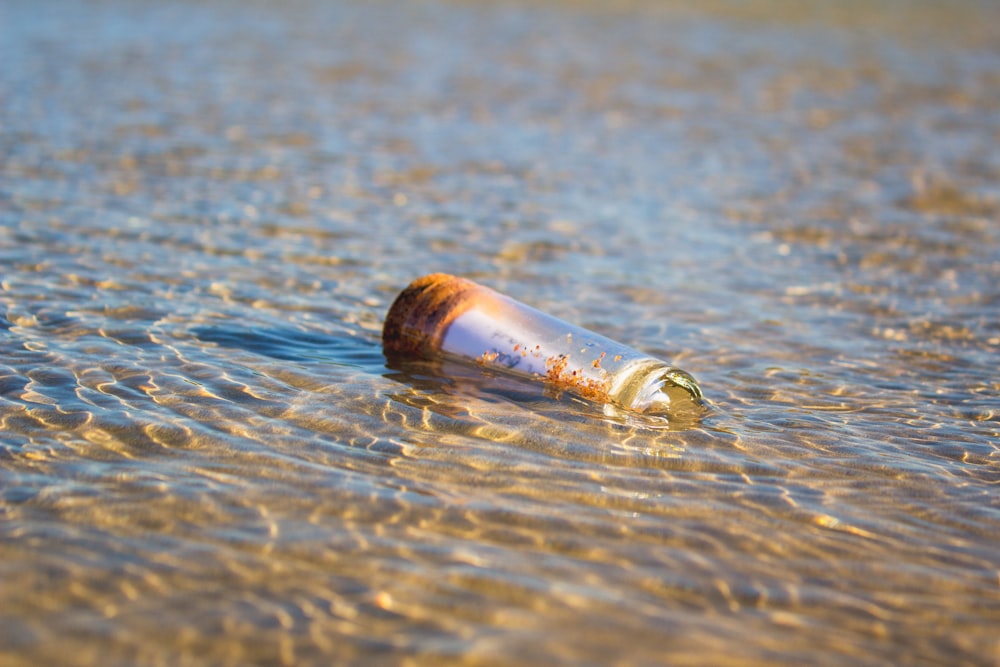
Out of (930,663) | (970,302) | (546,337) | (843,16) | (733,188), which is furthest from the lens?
(843,16)

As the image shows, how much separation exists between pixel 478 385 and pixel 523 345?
0.24 m

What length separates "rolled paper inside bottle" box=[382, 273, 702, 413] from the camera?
13.3 feet

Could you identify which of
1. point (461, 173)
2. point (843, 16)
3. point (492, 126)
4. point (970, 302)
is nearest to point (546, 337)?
point (970, 302)

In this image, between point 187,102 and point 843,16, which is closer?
point 187,102

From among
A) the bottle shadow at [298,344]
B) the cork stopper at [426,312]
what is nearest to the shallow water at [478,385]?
the bottle shadow at [298,344]

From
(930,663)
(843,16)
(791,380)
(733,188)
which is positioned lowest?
(930,663)

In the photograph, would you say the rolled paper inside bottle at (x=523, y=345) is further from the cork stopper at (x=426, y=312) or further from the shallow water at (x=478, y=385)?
the shallow water at (x=478, y=385)

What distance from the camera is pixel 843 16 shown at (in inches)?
810

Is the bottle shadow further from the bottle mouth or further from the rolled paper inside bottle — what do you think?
the bottle mouth

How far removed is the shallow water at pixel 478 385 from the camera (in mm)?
2578

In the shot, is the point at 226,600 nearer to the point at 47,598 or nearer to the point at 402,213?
the point at 47,598

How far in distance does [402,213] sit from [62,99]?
430cm

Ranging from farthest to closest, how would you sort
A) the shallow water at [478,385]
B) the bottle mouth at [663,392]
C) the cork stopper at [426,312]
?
1. the cork stopper at [426,312]
2. the bottle mouth at [663,392]
3. the shallow water at [478,385]

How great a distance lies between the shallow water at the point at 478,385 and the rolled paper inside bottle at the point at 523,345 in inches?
4.0
